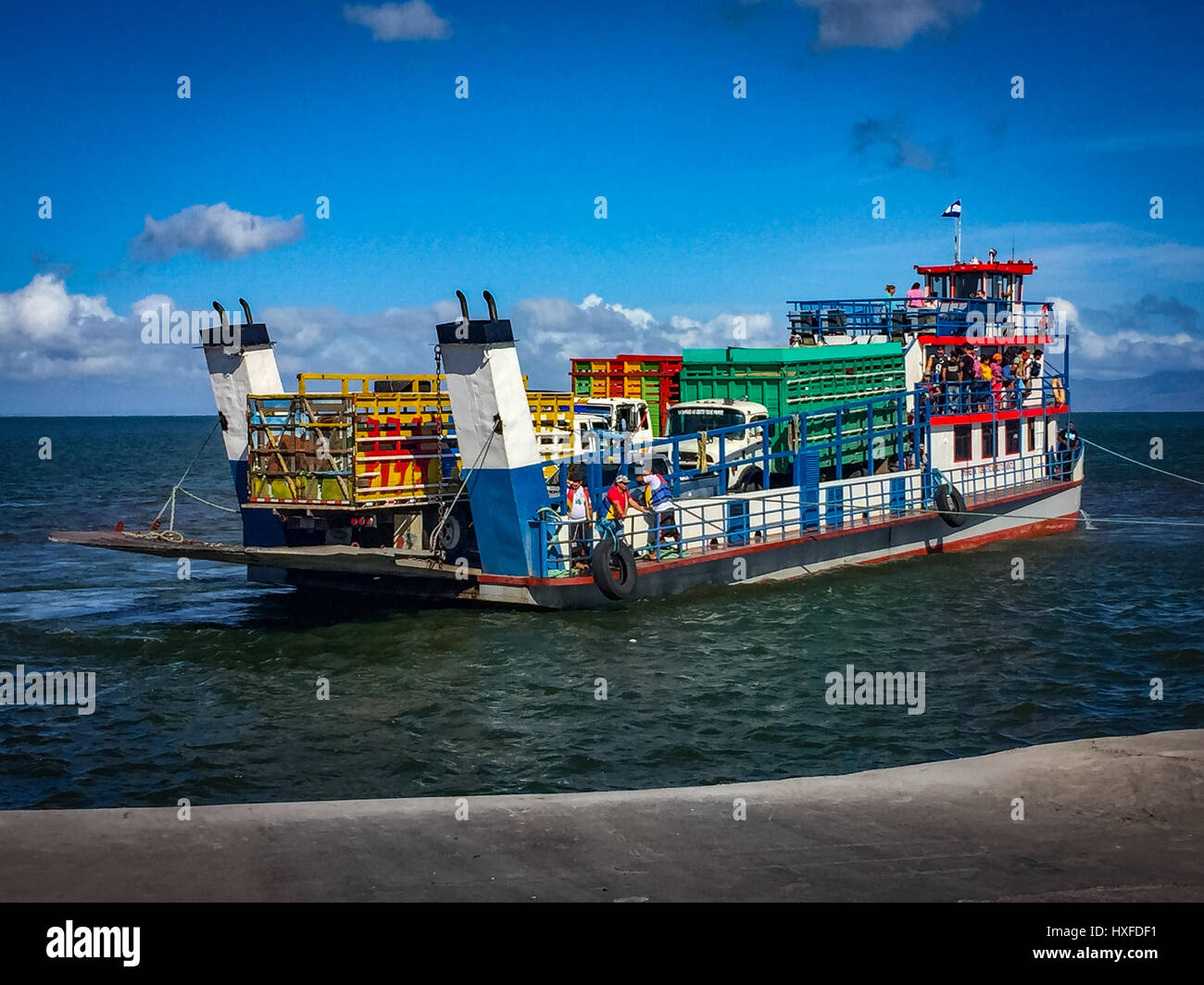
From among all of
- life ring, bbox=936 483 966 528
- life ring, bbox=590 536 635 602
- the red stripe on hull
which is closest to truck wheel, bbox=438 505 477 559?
life ring, bbox=590 536 635 602

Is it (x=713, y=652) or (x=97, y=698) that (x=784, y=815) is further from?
(x=97, y=698)

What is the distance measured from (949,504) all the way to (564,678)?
14212mm

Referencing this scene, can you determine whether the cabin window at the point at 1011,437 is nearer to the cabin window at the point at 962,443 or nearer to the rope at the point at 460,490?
the cabin window at the point at 962,443

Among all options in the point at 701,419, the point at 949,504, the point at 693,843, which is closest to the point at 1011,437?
the point at 949,504

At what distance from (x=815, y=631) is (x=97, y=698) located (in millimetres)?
10831

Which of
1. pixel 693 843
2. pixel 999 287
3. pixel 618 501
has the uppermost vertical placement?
pixel 999 287

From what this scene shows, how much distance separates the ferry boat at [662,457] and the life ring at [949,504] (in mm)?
61

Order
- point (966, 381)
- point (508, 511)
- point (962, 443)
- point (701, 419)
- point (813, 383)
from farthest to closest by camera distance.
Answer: point (962, 443)
point (966, 381)
point (813, 383)
point (701, 419)
point (508, 511)

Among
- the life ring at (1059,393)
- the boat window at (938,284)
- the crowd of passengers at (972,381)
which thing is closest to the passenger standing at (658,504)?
the crowd of passengers at (972,381)

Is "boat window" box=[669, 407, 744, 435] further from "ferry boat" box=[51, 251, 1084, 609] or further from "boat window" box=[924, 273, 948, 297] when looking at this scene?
"boat window" box=[924, 273, 948, 297]

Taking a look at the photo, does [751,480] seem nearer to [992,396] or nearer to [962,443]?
[962,443]

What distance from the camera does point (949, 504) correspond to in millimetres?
27562

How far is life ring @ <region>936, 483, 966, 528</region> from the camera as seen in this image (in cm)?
2753

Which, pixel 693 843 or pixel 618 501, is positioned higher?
pixel 618 501
